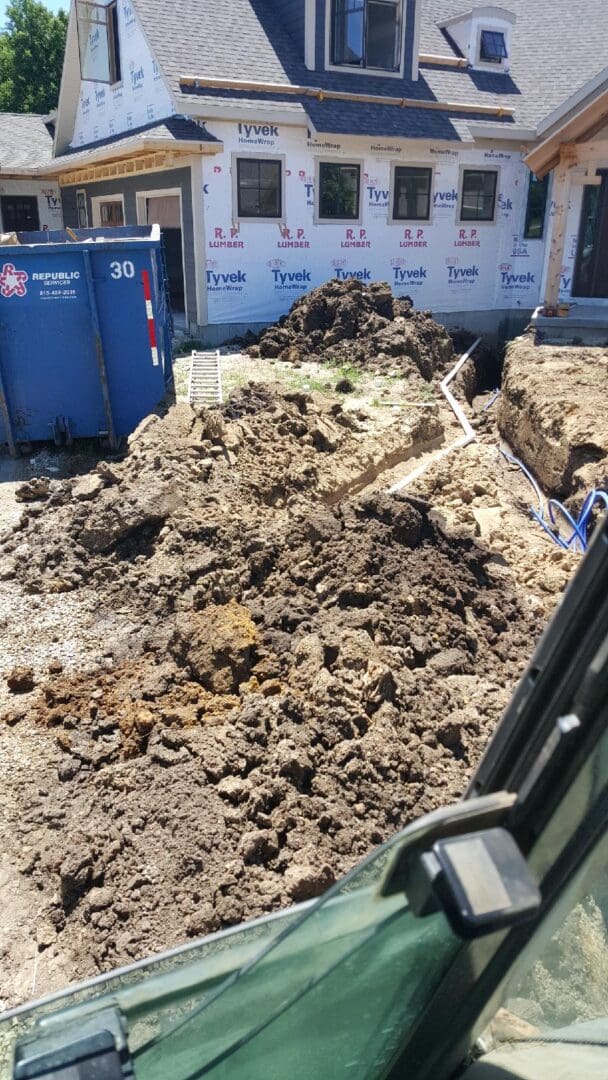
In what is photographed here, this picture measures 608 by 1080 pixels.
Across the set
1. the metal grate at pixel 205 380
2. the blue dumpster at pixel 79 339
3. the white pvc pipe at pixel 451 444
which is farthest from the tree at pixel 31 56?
the blue dumpster at pixel 79 339

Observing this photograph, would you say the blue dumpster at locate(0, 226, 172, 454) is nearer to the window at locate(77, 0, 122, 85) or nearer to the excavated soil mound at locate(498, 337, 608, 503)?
the excavated soil mound at locate(498, 337, 608, 503)

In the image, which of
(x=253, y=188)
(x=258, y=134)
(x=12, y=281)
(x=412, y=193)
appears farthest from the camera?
(x=412, y=193)

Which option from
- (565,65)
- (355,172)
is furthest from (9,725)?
(565,65)

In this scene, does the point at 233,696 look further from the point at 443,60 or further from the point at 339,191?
the point at 443,60

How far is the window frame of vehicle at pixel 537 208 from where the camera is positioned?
A: 1928cm

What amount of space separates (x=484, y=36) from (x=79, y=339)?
1654cm

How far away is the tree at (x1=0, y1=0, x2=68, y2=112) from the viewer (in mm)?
36906

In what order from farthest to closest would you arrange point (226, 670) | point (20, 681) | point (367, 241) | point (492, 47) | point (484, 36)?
point (492, 47) < point (484, 36) < point (367, 241) < point (20, 681) < point (226, 670)

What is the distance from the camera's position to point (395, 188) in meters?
17.8

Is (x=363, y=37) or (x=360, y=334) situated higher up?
(x=363, y=37)

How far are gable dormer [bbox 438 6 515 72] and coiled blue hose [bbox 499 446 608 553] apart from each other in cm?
1545

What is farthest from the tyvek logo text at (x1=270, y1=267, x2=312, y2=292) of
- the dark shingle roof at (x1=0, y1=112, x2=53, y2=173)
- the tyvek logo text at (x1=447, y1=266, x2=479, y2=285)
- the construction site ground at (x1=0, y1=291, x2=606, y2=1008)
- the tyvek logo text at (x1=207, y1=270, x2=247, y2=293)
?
the dark shingle roof at (x1=0, y1=112, x2=53, y2=173)

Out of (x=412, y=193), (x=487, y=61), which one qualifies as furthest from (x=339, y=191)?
(x=487, y=61)

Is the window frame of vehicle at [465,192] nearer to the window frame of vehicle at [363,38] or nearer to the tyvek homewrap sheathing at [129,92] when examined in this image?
the window frame of vehicle at [363,38]
